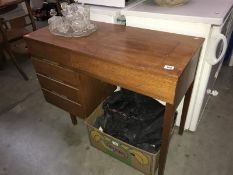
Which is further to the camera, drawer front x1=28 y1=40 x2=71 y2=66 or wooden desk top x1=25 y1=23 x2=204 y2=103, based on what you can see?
drawer front x1=28 y1=40 x2=71 y2=66

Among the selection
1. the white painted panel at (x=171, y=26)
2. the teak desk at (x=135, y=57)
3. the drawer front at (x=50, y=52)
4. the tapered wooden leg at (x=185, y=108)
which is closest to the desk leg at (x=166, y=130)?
the teak desk at (x=135, y=57)

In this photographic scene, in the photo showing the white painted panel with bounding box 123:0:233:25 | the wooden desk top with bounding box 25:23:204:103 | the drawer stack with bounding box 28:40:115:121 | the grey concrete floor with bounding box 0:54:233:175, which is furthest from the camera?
the grey concrete floor with bounding box 0:54:233:175

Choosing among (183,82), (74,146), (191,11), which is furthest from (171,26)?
(74,146)

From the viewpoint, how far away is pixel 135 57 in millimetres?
967

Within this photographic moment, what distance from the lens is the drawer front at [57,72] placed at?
1.21 metres

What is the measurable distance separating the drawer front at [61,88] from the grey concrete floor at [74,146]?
15.4 inches

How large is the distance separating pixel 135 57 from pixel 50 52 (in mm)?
538

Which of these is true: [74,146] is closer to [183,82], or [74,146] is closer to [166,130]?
[166,130]

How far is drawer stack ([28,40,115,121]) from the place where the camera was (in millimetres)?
1195

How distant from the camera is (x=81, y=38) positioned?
120cm

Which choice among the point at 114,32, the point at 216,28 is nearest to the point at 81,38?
the point at 114,32

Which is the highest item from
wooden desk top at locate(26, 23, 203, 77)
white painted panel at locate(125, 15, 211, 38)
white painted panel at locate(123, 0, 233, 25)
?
white painted panel at locate(123, 0, 233, 25)

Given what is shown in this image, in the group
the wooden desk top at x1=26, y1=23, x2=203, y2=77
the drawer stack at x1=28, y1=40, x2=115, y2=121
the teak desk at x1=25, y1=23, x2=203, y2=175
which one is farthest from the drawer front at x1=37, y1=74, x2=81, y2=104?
the wooden desk top at x1=26, y1=23, x2=203, y2=77

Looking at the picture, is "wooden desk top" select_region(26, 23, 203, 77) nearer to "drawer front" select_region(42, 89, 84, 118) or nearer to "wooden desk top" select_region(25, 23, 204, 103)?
"wooden desk top" select_region(25, 23, 204, 103)
